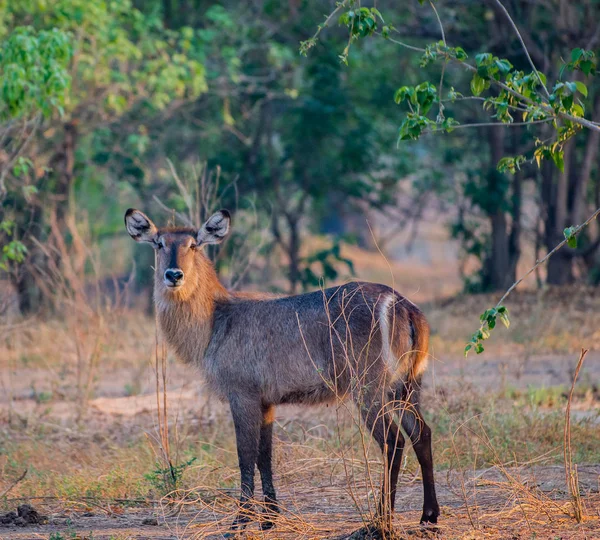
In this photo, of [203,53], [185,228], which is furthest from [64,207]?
[185,228]

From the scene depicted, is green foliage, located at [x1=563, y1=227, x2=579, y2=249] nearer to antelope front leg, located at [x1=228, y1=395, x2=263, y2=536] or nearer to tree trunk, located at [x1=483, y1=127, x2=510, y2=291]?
antelope front leg, located at [x1=228, y1=395, x2=263, y2=536]

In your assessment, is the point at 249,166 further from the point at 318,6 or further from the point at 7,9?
the point at 7,9

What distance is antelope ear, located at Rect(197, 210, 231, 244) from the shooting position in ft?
18.8

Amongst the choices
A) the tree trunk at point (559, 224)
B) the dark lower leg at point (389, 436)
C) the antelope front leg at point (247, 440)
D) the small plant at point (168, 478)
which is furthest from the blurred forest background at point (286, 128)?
the dark lower leg at point (389, 436)

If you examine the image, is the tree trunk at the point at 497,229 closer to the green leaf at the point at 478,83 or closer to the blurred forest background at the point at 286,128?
the blurred forest background at the point at 286,128

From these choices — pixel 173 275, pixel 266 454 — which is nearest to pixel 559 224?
pixel 266 454

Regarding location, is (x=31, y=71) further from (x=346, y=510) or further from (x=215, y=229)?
(x=346, y=510)

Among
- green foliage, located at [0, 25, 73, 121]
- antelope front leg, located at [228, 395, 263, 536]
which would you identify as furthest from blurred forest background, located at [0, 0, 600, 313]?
antelope front leg, located at [228, 395, 263, 536]

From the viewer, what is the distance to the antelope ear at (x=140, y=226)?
575 cm

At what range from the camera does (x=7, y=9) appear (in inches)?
436

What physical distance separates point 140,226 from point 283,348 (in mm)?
1284

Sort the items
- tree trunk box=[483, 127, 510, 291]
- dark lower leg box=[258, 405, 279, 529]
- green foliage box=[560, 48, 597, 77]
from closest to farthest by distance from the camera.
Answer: green foliage box=[560, 48, 597, 77], dark lower leg box=[258, 405, 279, 529], tree trunk box=[483, 127, 510, 291]

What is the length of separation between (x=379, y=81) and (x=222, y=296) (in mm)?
11274

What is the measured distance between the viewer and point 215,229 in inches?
228
